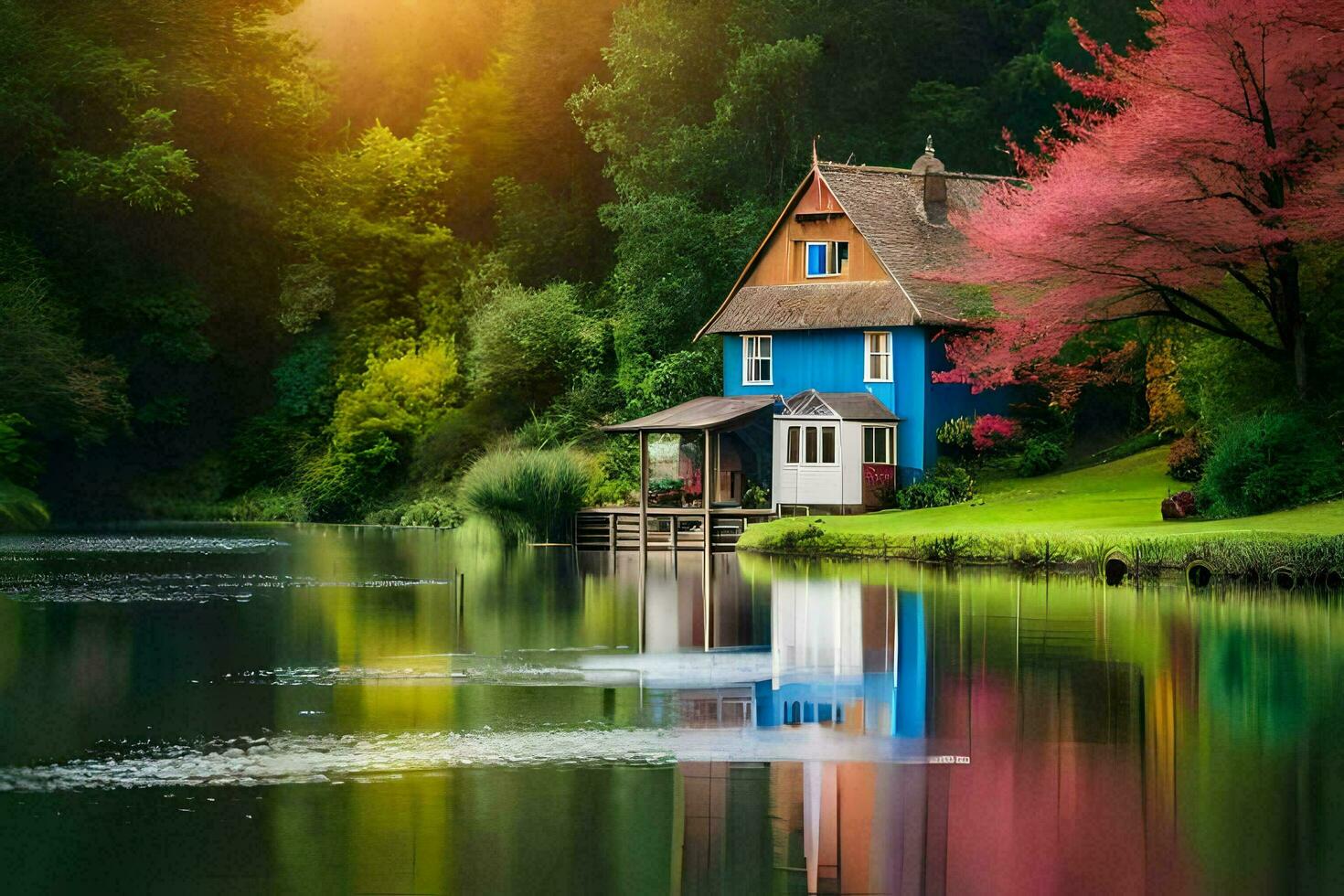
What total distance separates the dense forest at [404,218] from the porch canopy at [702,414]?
3.73m

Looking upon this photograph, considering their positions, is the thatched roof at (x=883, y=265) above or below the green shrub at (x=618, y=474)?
above

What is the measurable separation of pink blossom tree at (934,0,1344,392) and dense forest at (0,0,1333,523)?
12.9 metres

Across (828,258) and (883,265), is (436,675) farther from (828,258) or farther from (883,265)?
(828,258)

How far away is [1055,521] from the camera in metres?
39.2

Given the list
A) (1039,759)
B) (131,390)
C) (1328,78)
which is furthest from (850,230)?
(1039,759)

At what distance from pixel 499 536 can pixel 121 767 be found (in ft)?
114

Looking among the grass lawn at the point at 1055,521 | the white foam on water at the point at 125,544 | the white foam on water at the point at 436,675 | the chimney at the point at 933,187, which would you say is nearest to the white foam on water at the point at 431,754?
the white foam on water at the point at 436,675

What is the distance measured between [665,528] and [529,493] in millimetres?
3604

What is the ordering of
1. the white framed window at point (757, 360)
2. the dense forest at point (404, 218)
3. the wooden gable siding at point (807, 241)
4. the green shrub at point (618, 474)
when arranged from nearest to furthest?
the wooden gable siding at point (807, 241), the green shrub at point (618, 474), the white framed window at point (757, 360), the dense forest at point (404, 218)

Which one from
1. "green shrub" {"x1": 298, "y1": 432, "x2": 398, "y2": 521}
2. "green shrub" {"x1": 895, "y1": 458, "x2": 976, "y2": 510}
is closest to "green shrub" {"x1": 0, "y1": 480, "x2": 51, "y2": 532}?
"green shrub" {"x1": 298, "y1": 432, "x2": 398, "y2": 521}

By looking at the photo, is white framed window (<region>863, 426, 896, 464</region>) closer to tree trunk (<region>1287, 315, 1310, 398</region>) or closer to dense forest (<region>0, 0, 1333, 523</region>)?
dense forest (<region>0, 0, 1333, 523</region>)

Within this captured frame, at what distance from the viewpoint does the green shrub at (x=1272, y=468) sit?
A: 36375 millimetres

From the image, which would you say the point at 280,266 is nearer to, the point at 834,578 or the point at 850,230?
the point at 850,230

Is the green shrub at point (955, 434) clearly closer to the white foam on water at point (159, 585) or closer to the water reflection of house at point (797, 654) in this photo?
the water reflection of house at point (797, 654)
